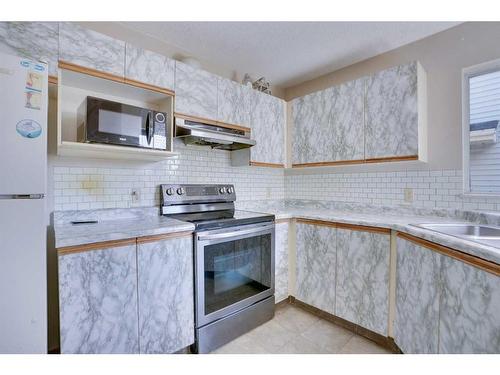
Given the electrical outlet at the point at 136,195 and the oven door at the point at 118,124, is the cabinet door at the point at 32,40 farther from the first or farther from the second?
the electrical outlet at the point at 136,195

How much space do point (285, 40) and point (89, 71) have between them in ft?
5.06

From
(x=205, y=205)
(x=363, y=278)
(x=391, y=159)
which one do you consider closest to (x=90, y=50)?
(x=205, y=205)

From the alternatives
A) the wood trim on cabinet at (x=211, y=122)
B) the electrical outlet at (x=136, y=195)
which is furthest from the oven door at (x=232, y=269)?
the wood trim on cabinet at (x=211, y=122)

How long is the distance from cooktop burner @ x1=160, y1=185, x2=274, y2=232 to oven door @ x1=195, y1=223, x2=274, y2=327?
0.22 feet

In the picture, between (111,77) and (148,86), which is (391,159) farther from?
(111,77)

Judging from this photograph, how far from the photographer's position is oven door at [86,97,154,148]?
146cm

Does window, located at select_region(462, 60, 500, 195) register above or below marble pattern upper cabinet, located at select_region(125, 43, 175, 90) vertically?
below

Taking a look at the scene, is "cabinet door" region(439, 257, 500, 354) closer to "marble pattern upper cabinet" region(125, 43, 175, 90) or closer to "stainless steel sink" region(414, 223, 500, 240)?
"stainless steel sink" region(414, 223, 500, 240)

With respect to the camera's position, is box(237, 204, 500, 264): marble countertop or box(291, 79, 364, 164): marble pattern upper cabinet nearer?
box(237, 204, 500, 264): marble countertop

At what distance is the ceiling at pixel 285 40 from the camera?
6.38 feet

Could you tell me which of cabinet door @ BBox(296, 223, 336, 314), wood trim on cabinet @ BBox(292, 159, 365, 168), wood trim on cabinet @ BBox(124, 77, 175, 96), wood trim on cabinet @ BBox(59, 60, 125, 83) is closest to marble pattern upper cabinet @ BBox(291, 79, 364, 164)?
wood trim on cabinet @ BBox(292, 159, 365, 168)
